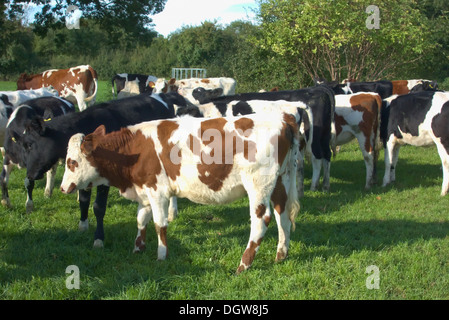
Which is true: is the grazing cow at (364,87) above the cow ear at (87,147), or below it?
above

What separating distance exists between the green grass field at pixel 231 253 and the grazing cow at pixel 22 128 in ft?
0.93

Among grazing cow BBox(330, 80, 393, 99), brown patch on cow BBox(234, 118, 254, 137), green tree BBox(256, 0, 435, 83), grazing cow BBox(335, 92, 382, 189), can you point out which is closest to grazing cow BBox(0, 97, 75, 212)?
brown patch on cow BBox(234, 118, 254, 137)

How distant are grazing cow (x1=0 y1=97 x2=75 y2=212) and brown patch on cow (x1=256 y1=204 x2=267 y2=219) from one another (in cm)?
367

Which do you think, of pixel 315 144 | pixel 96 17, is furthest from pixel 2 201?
pixel 96 17

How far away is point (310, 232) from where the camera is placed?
645 cm

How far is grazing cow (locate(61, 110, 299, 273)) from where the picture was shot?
4.92 metres

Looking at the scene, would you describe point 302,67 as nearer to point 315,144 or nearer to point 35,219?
point 315,144

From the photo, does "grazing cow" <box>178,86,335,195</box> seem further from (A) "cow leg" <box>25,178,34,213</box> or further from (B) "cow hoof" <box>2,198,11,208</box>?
(B) "cow hoof" <box>2,198,11,208</box>

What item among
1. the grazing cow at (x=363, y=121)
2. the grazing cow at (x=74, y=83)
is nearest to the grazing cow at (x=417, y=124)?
the grazing cow at (x=363, y=121)

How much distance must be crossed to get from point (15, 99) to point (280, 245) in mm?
6239

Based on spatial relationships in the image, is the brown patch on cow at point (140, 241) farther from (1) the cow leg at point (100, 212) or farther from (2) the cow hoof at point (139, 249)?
(1) the cow leg at point (100, 212)

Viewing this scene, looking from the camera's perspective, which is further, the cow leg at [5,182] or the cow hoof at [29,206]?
the cow leg at [5,182]

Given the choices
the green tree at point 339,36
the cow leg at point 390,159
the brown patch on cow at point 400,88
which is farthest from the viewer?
the green tree at point 339,36

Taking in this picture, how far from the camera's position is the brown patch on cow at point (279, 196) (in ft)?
17.0
